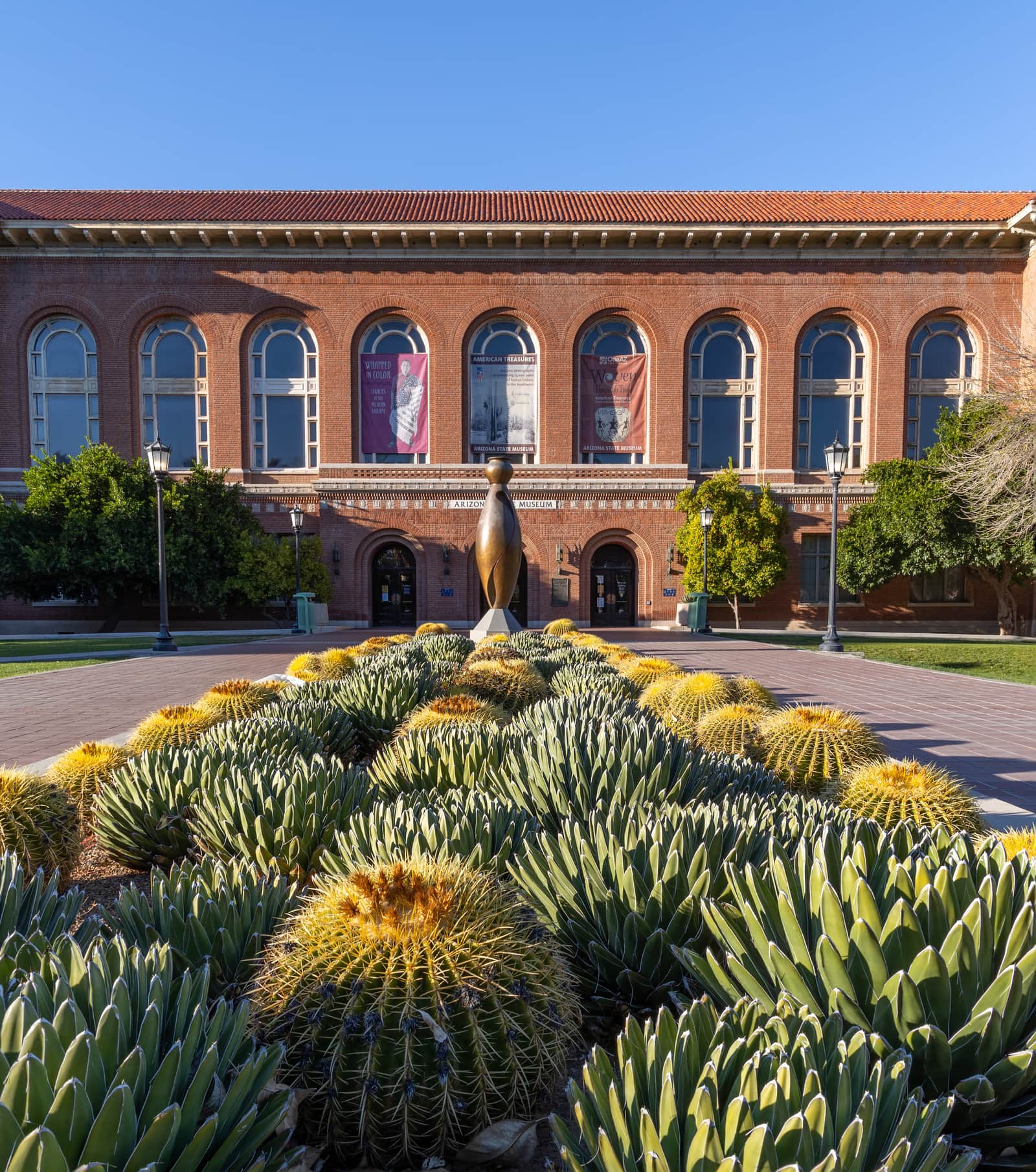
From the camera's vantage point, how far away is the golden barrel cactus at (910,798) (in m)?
3.31

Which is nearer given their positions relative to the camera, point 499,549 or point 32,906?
point 32,906

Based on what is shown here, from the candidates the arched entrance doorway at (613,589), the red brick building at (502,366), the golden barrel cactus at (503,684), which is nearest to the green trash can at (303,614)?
the red brick building at (502,366)

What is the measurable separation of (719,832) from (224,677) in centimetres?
1113

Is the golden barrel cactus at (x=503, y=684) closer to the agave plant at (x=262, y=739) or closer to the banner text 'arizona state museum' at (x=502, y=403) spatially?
the agave plant at (x=262, y=739)

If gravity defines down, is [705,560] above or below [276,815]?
above

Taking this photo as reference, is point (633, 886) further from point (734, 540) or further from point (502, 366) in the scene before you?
point (502, 366)

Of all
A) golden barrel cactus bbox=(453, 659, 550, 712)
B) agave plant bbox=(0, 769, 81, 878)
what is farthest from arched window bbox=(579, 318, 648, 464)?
agave plant bbox=(0, 769, 81, 878)

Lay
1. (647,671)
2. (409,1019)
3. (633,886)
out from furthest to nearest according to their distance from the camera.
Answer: (647,671)
(633,886)
(409,1019)

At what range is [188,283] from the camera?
2538 centimetres

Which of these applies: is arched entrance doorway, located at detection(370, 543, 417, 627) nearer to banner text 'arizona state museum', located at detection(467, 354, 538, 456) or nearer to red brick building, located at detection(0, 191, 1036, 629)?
red brick building, located at detection(0, 191, 1036, 629)

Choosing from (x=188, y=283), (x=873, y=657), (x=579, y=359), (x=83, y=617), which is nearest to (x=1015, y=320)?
(x=579, y=359)

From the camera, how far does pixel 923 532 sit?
23625 millimetres

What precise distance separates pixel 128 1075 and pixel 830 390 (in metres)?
30.1

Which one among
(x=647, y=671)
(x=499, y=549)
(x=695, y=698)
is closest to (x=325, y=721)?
(x=695, y=698)
